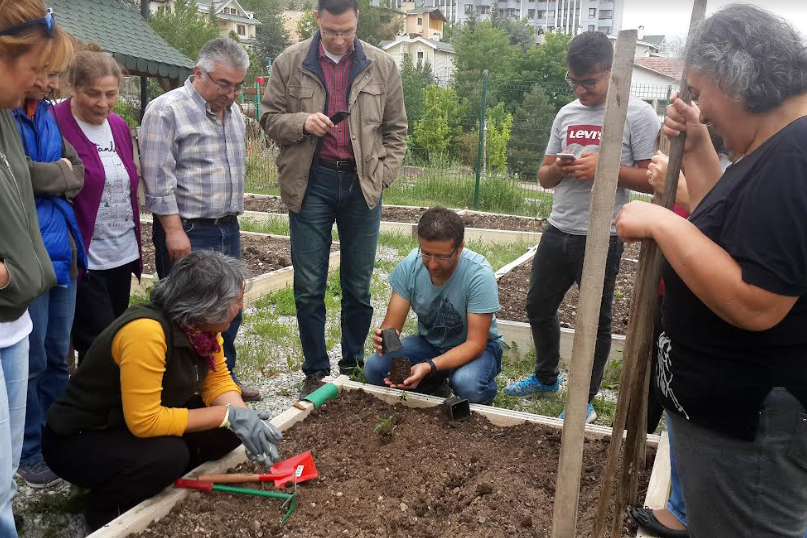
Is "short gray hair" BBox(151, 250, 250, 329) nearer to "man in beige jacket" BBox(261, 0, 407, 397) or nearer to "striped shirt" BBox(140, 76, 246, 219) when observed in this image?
"striped shirt" BBox(140, 76, 246, 219)

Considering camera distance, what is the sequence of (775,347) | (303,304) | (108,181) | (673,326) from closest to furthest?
(775,347) → (673,326) → (108,181) → (303,304)

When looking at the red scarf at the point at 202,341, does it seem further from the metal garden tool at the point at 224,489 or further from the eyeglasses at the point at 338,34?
the eyeglasses at the point at 338,34

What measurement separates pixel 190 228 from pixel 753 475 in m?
2.87

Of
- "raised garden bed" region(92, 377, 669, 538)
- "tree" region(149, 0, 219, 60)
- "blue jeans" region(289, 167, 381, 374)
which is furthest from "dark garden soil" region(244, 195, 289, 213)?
"tree" region(149, 0, 219, 60)

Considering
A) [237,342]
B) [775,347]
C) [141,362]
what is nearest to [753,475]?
[775,347]

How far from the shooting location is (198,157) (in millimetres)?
3479

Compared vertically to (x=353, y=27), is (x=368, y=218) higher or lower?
lower

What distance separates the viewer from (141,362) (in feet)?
7.70

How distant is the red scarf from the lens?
2514 millimetres

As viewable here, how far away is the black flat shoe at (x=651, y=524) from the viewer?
2.26 meters

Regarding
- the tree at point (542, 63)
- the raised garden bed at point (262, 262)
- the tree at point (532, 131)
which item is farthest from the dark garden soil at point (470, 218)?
the tree at point (542, 63)

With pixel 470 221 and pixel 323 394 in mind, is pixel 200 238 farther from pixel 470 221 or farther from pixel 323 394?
pixel 470 221

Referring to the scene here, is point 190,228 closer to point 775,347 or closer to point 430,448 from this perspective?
point 430,448

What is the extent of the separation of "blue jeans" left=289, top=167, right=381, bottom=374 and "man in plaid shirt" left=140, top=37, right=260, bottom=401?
38 centimetres
